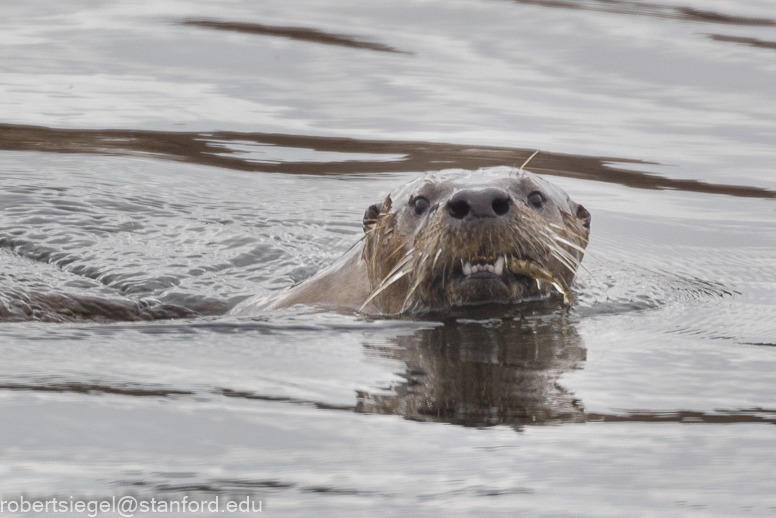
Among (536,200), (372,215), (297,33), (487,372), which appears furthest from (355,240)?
(297,33)

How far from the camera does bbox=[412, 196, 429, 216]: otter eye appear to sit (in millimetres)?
3891

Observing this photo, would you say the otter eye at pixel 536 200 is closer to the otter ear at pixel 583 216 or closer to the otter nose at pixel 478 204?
the otter nose at pixel 478 204

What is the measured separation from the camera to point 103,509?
2.15m

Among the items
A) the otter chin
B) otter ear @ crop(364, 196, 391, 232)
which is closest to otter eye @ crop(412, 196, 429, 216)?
the otter chin

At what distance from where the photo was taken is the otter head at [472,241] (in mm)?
3574

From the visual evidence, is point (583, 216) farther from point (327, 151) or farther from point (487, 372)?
point (327, 151)

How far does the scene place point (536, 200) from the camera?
388cm

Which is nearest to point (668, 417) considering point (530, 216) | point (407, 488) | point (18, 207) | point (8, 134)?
point (407, 488)

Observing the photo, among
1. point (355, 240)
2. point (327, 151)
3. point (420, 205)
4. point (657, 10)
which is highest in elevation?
point (657, 10)

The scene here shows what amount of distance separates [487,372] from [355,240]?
2.64 meters

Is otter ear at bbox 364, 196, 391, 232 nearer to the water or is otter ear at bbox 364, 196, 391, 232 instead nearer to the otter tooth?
the water

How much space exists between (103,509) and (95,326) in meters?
1.60

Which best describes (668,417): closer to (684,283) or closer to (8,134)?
(684,283)

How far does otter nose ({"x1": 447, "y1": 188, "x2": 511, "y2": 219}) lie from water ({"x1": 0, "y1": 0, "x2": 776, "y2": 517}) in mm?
397
